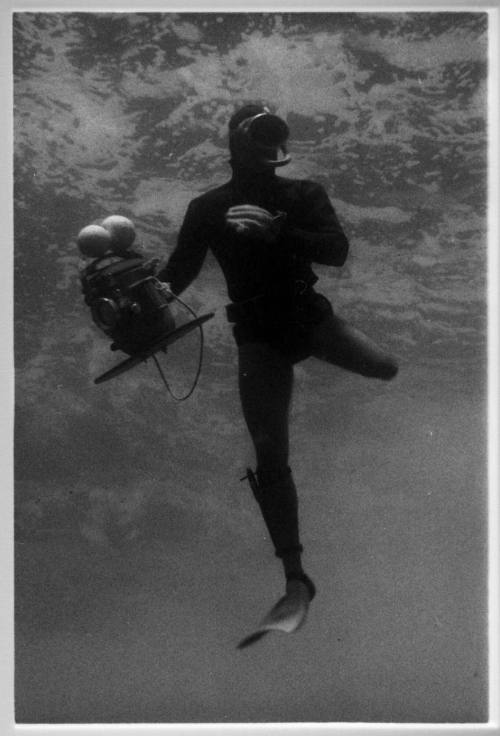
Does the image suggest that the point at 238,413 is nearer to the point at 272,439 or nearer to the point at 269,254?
the point at 272,439

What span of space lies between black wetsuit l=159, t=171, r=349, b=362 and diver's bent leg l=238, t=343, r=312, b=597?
0.22ft

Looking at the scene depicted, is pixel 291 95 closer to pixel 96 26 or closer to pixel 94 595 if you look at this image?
pixel 96 26

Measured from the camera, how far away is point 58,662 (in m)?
4.34

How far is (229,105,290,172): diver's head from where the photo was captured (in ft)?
14.1

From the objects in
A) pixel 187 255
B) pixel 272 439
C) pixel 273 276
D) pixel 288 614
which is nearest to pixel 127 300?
pixel 187 255

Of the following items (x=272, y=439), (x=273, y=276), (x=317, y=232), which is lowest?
(x=272, y=439)

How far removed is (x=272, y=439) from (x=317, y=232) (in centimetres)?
68

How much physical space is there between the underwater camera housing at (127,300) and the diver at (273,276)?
7cm

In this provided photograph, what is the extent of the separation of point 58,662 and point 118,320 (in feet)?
3.70

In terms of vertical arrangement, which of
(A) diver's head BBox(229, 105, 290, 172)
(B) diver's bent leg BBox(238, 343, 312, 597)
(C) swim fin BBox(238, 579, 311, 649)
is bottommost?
(C) swim fin BBox(238, 579, 311, 649)

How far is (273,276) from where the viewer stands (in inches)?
170

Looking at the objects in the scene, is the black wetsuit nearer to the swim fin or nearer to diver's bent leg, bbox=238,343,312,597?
diver's bent leg, bbox=238,343,312,597

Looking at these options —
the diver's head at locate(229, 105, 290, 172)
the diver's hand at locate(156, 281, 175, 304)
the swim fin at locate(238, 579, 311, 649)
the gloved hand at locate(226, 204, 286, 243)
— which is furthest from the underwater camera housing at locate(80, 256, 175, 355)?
the swim fin at locate(238, 579, 311, 649)

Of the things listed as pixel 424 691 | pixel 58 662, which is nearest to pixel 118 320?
pixel 58 662
